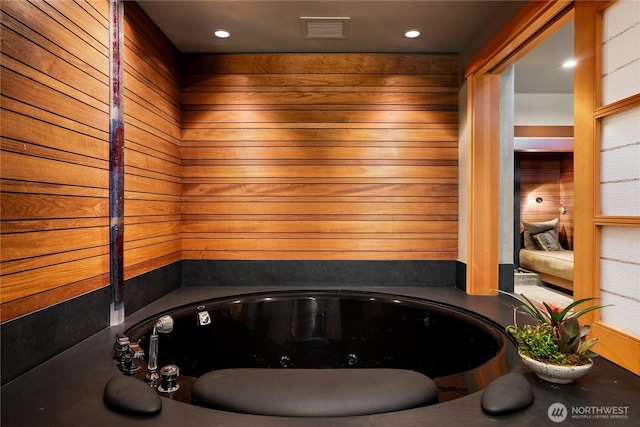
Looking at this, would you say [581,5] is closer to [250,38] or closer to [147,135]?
[250,38]

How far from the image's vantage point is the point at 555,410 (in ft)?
3.95

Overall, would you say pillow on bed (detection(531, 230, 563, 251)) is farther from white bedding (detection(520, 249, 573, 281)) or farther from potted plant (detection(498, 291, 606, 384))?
potted plant (detection(498, 291, 606, 384))

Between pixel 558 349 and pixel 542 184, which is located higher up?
pixel 542 184

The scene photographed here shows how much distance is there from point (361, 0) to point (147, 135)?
153cm

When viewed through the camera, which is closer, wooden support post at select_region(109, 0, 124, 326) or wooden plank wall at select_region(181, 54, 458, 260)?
wooden support post at select_region(109, 0, 124, 326)

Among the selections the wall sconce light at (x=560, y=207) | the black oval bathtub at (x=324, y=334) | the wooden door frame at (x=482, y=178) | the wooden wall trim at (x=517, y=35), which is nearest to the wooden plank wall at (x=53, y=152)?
the black oval bathtub at (x=324, y=334)

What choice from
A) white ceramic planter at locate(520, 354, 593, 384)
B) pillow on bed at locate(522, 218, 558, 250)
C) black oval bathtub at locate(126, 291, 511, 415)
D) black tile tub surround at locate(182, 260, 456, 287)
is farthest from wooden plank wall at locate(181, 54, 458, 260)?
pillow on bed at locate(522, 218, 558, 250)

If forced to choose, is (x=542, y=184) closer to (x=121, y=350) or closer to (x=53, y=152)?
(x=121, y=350)

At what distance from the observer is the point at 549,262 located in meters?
4.90

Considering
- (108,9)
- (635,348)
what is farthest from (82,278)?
(635,348)

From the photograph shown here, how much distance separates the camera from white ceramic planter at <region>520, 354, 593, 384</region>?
1318mm

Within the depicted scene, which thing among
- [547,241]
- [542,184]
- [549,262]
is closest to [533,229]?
[547,241]

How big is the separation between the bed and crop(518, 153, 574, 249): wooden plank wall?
0.24 meters

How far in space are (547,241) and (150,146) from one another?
539 cm
